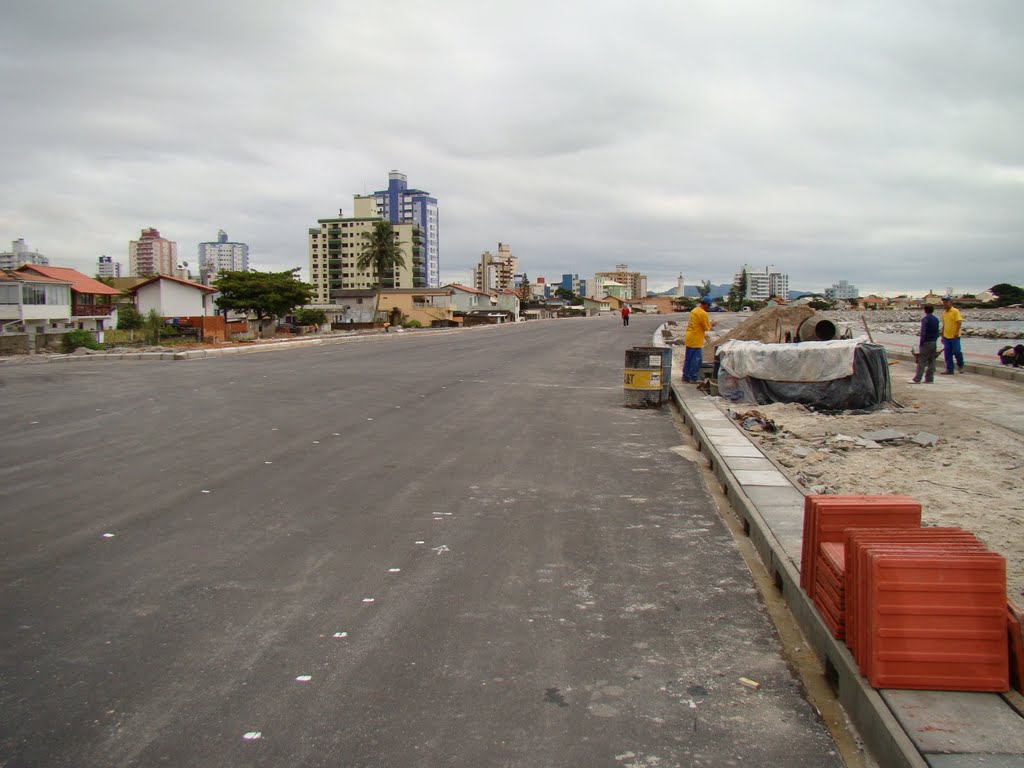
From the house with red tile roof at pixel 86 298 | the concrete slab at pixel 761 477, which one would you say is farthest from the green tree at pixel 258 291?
the concrete slab at pixel 761 477

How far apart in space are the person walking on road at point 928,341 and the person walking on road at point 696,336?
4.53m

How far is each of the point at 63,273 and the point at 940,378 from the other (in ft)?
221

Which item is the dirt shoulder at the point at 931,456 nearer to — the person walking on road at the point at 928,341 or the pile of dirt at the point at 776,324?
the person walking on road at the point at 928,341

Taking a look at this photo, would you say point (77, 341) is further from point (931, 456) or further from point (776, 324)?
point (931, 456)

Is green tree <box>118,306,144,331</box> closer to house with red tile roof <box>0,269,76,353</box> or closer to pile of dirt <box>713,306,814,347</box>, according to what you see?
house with red tile roof <box>0,269,76,353</box>

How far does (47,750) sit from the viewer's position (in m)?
3.38

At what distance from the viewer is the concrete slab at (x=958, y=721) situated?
319 cm

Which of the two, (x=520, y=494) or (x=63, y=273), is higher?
(x=63, y=273)

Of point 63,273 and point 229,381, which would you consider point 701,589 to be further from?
point 63,273

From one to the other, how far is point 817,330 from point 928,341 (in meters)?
2.36

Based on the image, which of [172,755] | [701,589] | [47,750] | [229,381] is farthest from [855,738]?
[229,381]

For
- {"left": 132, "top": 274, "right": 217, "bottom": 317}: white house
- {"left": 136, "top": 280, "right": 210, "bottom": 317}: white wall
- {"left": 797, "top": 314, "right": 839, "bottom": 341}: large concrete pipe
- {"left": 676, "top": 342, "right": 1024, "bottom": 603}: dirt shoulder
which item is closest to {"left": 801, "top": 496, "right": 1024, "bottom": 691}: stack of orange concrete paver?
{"left": 676, "top": 342, "right": 1024, "bottom": 603}: dirt shoulder

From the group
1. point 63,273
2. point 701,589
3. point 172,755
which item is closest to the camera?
point 172,755

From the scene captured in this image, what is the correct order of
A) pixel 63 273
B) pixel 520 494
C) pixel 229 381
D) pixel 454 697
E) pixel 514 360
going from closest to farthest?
pixel 454 697, pixel 520 494, pixel 229 381, pixel 514 360, pixel 63 273
